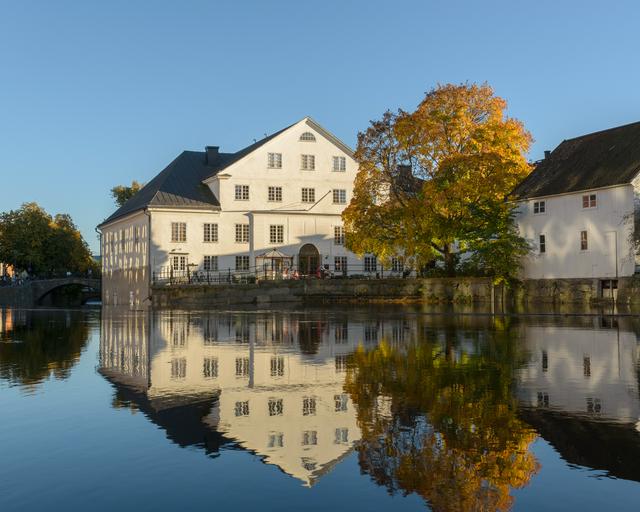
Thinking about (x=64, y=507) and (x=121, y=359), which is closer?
(x=64, y=507)

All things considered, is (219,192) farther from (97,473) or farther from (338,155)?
(97,473)

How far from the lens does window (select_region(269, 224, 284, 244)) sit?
6562 centimetres

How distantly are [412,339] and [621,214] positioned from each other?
32.0 meters

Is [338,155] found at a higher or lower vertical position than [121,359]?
higher

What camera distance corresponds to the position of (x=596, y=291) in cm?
4941

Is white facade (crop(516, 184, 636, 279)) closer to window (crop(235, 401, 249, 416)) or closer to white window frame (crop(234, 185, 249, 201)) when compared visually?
white window frame (crop(234, 185, 249, 201))

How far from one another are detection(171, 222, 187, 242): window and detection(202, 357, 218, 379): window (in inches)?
1911

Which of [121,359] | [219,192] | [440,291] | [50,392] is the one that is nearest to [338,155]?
[219,192]

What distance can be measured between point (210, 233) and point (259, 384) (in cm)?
5328

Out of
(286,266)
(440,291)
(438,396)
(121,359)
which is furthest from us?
(286,266)

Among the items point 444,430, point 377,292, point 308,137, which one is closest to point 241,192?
point 308,137

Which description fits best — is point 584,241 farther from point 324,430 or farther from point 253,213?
point 324,430

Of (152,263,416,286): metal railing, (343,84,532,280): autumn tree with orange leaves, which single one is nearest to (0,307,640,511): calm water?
(343,84,532,280): autumn tree with orange leaves

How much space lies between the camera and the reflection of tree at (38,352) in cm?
1441
